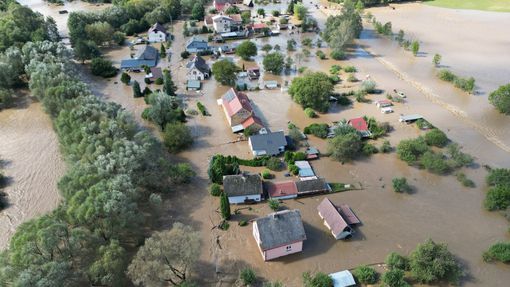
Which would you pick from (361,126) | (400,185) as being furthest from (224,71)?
(400,185)

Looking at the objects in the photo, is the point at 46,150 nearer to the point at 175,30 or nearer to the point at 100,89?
the point at 100,89

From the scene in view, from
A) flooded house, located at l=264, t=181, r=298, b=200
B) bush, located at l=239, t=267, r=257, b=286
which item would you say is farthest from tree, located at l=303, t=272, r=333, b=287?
flooded house, located at l=264, t=181, r=298, b=200

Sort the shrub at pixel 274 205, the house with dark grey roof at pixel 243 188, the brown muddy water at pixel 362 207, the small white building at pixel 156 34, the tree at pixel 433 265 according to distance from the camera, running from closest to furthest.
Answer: the tree at pixel 433 265
the brown muddy water at pixel 362 207
the shrub at pixel 274 205
the house with dark grey roof at pixel 243 188
the small white building at pixel 156 34

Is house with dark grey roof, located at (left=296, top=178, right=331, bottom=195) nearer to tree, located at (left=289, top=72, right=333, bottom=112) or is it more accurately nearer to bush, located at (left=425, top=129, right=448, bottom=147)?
bush, located at (left=425, top=129, right=448, bottom=147)

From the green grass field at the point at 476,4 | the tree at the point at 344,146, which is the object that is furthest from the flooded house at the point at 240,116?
the green grass field at the point at 476,4

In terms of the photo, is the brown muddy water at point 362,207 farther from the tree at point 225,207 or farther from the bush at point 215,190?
the tree at point 225,207

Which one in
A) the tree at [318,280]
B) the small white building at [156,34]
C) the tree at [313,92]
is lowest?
the tree at [318,280]

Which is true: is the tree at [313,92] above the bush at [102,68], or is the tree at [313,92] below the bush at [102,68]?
below
